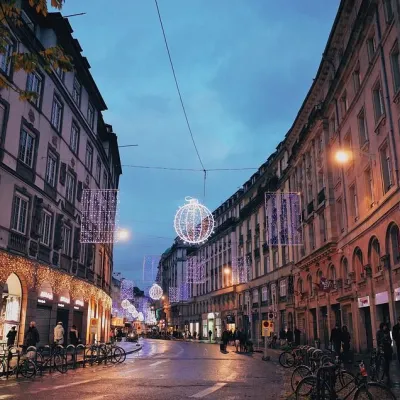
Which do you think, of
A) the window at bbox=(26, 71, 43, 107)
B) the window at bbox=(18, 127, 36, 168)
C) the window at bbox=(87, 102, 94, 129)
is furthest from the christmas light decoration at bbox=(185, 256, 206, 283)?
the window at bbox=(18, 127, 36, 168)

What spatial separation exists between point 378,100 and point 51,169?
18.2 metres

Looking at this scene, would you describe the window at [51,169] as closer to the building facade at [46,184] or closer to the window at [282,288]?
the building facade at [46,184]

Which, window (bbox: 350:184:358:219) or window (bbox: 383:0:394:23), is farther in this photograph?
window (bbox: 350:184:358:219)

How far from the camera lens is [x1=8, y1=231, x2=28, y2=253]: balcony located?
73.5 ft

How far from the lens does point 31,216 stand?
24672 mm

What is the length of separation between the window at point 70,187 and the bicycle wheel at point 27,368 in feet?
53.9

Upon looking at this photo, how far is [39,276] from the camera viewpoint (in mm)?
25562

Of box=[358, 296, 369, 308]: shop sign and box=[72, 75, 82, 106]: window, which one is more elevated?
box=[72, 75, 82, 106]: window

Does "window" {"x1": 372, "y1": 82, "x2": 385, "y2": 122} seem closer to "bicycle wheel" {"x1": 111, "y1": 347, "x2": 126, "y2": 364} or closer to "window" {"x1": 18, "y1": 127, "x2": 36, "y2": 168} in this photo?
"bicycle wheel" {"x1": 111, "y1": 347, "x2": 126, "y2": 364}

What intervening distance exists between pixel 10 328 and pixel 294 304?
28056 mm

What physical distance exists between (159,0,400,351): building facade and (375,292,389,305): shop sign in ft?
0.18

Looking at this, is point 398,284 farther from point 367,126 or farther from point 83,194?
point 83,194

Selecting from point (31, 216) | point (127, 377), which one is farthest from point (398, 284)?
point (31, 216)

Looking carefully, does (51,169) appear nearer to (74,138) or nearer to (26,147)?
(26,147)
